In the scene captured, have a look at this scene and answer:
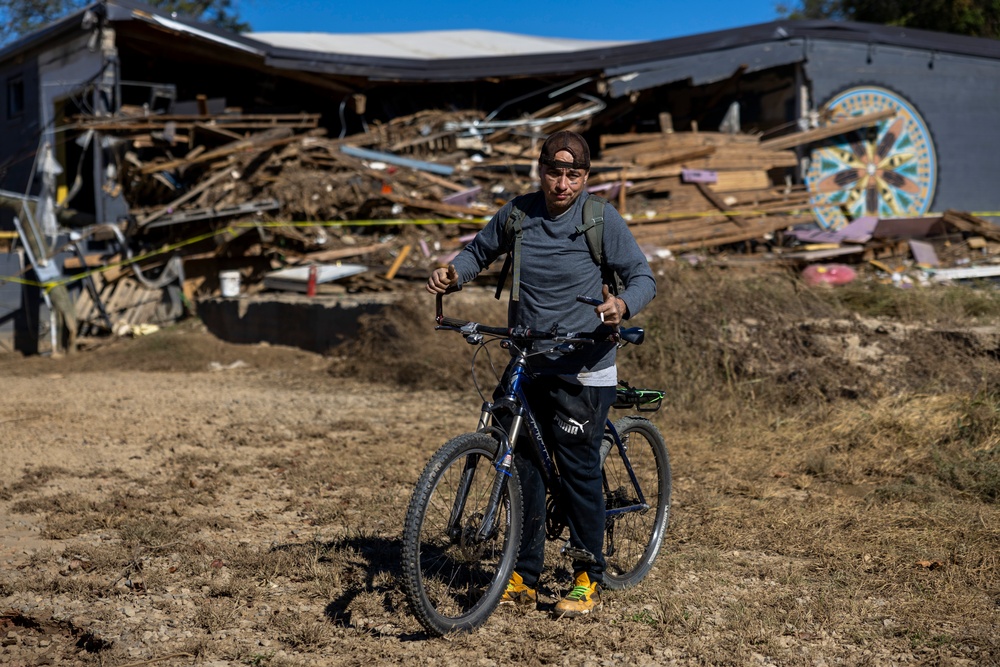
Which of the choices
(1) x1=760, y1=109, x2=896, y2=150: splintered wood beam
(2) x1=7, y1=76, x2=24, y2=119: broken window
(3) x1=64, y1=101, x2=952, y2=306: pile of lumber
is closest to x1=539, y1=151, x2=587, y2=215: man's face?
(3) x1=64, y1=101, x2=952, y2=306: pile of lumber

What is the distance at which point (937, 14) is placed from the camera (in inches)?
1078

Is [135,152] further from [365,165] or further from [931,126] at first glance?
[931,126]

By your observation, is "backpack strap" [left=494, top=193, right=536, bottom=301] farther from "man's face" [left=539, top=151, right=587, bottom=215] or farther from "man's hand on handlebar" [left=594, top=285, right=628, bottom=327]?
"man's hand on handlebar" [left=594, top=285, right=628, bottom=327]

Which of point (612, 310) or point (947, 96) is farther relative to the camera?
point (947, 96)

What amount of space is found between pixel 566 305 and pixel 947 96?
17228mm

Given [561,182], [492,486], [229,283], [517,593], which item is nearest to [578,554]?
[517,593]

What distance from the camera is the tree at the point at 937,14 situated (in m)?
26.4

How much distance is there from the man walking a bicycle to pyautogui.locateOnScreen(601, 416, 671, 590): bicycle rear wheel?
35cm

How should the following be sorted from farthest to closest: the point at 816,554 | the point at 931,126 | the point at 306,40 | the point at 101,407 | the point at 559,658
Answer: the point at 306,40, the point at 931,126, the point at 101,407, the point at 816,554, the point at 559,658

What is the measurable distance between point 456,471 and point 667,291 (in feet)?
19.7

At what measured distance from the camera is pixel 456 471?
4.05 m

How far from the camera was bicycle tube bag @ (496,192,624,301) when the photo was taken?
13.8 feet

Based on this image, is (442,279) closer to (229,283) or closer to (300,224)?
(300,224)

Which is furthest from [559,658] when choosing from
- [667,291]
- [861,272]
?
[861,272]
